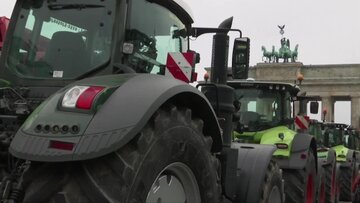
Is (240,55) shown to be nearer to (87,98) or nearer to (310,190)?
(87,98)

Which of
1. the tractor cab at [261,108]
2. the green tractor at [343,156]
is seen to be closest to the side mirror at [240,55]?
the tractor cab at [261,108]

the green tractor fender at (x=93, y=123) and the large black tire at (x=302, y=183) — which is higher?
the green tractor fender at (x=93, y=123)

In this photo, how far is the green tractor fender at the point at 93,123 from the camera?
2.43 metres

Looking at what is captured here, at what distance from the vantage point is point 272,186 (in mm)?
5027

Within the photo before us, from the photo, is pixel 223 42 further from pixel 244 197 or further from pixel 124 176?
pixel 124 176

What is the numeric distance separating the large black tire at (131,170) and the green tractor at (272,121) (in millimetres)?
4690

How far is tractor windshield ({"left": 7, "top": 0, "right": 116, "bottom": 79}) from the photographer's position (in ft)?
10.9

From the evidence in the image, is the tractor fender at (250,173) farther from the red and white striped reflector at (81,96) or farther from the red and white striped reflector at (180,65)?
the red and white striped reflector at (81,96)

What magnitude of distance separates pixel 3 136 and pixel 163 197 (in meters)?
0.99

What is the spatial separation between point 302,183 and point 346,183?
6353 millimetres

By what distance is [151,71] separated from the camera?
3760 mm

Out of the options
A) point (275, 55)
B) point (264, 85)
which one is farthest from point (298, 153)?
point (275, 55)

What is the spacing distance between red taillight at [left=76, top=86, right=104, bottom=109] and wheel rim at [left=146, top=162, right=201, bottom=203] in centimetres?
59

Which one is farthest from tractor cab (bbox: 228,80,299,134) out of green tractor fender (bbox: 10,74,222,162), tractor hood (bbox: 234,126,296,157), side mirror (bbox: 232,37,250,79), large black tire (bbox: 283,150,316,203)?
green tractor fender (bbox: 10,74,222,162)
